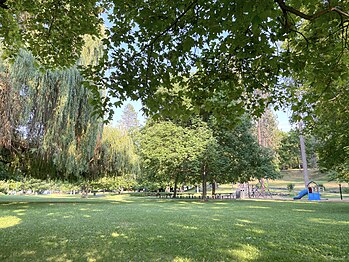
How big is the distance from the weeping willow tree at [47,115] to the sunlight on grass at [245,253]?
8180mm

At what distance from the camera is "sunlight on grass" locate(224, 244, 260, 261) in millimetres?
4838

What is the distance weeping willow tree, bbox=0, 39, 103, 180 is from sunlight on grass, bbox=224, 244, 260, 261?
8.18 meters

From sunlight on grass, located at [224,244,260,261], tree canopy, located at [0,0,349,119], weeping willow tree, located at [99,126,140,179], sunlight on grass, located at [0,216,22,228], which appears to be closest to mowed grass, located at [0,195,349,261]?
sunlight on grass, located at [224,244,260,261]

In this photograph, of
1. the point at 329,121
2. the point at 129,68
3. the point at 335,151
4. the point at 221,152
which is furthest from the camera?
the point at 221,152

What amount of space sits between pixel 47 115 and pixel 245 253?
33.5 feet

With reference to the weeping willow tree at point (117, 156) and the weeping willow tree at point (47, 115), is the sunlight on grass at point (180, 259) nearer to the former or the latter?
the weeping willow tree at point (47, 115)

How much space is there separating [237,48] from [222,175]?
63.0 feet

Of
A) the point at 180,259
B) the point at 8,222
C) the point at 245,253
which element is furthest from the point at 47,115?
the point at 245,253

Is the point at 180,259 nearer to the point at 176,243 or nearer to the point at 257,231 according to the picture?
the point at 176,243

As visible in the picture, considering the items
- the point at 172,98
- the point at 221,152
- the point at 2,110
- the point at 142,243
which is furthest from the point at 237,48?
the point at 221,152

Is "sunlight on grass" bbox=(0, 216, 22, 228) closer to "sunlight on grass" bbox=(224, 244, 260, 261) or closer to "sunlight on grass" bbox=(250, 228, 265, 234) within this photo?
"sunlight on grass" bbox=(224, 244, 260, 261)

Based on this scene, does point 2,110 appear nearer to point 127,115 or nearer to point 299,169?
point 299,169

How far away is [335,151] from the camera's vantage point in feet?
40.4

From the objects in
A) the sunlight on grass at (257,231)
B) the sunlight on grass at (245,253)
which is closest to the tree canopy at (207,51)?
the sunlight on grass at (245,253)
